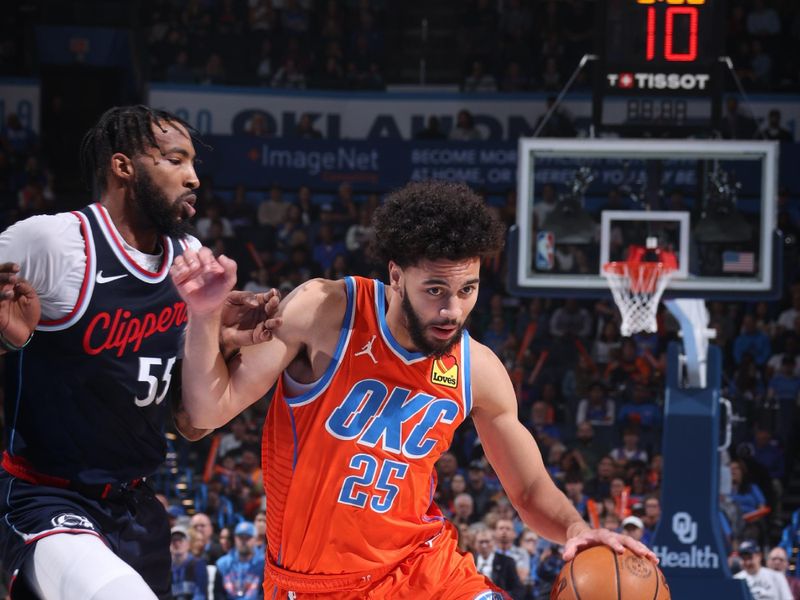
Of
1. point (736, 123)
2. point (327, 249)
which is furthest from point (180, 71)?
point (736, 123)

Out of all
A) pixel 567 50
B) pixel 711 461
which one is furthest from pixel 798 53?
pixel 711 461

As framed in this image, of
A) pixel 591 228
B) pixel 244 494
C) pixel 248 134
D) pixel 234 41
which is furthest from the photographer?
pixel 234 41

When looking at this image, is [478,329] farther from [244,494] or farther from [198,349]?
[198,349]

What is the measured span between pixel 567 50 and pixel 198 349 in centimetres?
1343

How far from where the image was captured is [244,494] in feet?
35.6

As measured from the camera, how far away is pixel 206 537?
10039 mm

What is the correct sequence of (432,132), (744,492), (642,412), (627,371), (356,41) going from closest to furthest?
(744,492), (642,412), (627,371), (432,132), (356,41)

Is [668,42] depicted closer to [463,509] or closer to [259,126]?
[463,509]

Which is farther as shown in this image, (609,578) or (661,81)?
(661,81)

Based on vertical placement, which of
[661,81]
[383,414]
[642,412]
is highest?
[661,81]

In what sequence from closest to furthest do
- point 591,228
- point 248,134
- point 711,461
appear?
point 711,461
point 591,228
point 248,134

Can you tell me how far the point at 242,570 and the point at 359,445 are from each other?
629cm

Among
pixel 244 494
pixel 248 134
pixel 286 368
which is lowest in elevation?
pixel 244 494

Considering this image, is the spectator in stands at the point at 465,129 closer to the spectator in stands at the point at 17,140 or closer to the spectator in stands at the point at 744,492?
the spectator in stands at the point at 17,140
